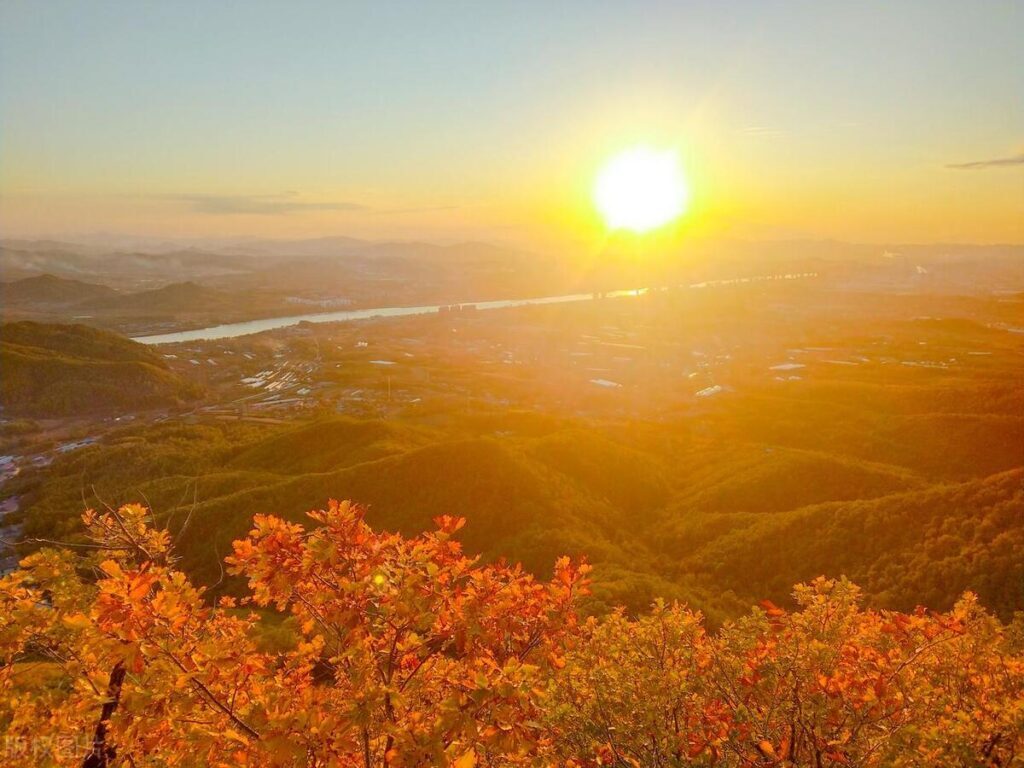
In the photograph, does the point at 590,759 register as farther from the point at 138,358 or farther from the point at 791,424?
the point at 138,358

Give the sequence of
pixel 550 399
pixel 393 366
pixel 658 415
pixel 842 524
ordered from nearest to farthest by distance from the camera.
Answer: pixel 842 524 < pixel 658 415 < pixel 550 399 < pixel 393 366

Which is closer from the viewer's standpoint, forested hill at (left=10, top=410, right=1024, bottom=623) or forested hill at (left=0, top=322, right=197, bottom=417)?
Answer: forested hill at (left=10, top=410, right=1024, bottom=623)

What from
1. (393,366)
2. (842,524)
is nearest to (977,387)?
(842,524)

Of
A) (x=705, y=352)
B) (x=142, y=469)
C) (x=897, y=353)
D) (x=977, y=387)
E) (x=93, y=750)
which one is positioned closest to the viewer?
(x=93, y=750)

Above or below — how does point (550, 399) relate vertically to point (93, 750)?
below

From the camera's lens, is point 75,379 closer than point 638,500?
No

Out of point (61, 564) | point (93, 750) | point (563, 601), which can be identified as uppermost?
point (61, 564)

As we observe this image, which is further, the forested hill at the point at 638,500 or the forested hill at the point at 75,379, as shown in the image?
the forested hill at the point at 75,379

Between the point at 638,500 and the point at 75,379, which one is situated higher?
the point at 75,379
